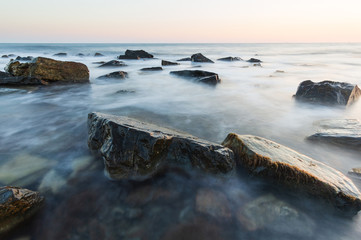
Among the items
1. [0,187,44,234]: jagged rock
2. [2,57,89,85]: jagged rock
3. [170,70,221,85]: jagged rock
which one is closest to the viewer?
[0,187,44,234]: jagged rock

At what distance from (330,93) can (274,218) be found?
528 centimetres

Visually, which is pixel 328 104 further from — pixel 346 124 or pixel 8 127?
pixel 8 127

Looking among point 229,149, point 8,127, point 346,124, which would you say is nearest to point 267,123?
point 346,124

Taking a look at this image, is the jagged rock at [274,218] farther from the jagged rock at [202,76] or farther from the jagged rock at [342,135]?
the jagged rock at [202,76]

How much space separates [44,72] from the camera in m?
8.17

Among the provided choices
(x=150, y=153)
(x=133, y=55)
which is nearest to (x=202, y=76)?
(x=150, y=153)

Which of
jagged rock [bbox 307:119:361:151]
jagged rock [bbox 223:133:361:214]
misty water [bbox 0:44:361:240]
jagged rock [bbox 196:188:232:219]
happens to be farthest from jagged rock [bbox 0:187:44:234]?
jagged rock [bbox 307:119:361:151]

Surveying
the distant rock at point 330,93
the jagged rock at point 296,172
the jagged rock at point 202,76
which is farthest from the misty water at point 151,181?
the jagged rock at point 202,76

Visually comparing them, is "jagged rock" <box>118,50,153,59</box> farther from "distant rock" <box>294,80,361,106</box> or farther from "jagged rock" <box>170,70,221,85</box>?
"distant rock" <box>294,80,361,106</box>

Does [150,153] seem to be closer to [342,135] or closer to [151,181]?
[151,181]

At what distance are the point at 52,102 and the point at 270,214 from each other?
6.44 m

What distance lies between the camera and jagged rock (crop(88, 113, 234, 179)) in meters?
2.42

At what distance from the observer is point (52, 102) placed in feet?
19.7

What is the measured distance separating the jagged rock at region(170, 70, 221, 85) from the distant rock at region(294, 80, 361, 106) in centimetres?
384
